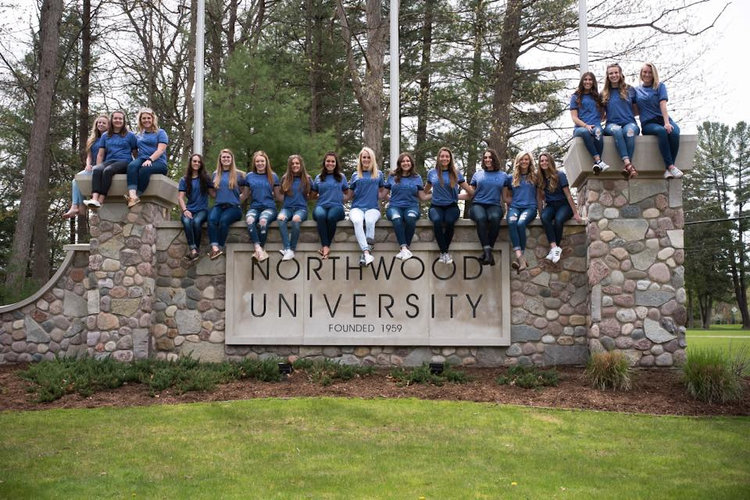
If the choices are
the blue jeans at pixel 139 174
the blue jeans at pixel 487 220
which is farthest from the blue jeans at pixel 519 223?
the blue jeans at pixel 139 174

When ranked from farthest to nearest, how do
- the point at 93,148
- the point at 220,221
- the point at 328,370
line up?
the point at 93,148, the point at 220,221, the point at 328,370

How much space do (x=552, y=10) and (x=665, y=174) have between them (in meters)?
9.04

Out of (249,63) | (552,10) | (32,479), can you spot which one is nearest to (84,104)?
(249,63)

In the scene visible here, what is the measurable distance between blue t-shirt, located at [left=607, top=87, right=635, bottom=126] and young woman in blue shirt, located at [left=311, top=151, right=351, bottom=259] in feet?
10.9

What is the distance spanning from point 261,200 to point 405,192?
6.02 feet

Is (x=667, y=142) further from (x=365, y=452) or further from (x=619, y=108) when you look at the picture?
(x=365, y=452)

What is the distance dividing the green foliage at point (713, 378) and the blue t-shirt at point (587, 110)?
2975 millimetres

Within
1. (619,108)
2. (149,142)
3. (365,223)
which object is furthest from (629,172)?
(149,142)

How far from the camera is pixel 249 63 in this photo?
44.8 feet

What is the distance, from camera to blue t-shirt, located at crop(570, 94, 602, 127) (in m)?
8.46

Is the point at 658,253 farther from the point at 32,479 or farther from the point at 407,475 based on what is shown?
the point at 32,479

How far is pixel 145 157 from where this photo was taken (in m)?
8.95

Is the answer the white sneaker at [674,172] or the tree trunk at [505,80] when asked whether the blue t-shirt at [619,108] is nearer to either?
the white sneaker at [674,172]

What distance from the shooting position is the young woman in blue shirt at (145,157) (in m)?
8.77
